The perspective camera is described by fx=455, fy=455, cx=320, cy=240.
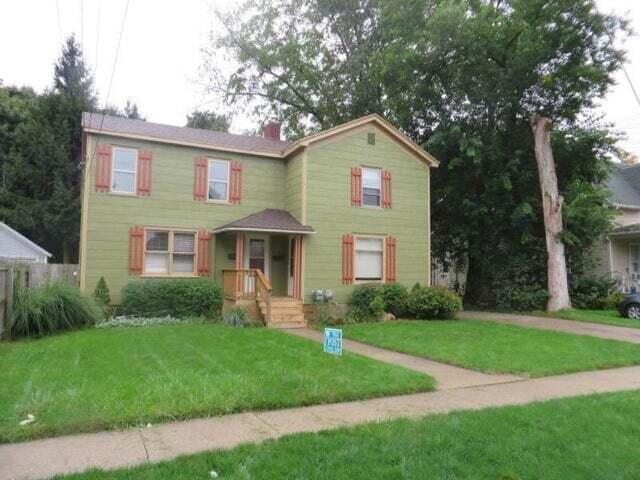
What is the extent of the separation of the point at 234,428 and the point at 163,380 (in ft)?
6.38

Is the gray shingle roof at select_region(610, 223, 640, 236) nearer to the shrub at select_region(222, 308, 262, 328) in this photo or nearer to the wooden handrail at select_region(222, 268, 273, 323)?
the wooden handrail at select_region(222, 268, 273, 323)

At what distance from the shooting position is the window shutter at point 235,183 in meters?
15.2

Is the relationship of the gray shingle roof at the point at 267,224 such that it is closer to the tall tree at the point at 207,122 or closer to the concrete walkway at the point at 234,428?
the concrete walkway at the point at 234,428

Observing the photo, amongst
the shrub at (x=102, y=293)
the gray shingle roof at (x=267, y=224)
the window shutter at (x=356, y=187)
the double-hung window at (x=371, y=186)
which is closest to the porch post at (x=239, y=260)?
the gray shingle roof at (x=267, y=224)

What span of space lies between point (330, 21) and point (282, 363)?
22.1 metres


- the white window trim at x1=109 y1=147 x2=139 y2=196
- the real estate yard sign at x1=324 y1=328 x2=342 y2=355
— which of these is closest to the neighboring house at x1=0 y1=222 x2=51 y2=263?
the white window trim at x1=109 y1=147 x2=139 y2=196

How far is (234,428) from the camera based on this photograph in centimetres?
447

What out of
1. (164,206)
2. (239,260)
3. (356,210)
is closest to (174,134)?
(164,206)

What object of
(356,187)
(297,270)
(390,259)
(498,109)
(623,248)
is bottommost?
(297,270)

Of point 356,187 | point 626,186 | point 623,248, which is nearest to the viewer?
point 356,187

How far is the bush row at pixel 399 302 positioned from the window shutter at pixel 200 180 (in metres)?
5.91

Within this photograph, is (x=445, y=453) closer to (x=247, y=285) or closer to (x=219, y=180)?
(x=247, y=285)

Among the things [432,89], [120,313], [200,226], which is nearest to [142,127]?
[200,226]

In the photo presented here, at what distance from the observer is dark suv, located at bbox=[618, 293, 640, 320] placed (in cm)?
1492
